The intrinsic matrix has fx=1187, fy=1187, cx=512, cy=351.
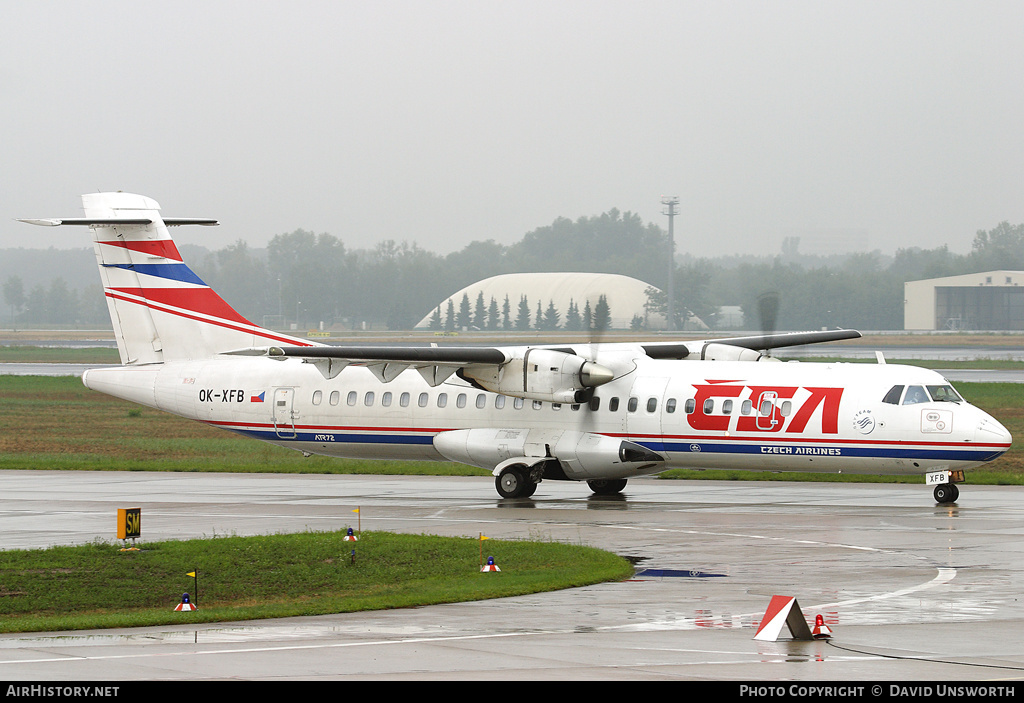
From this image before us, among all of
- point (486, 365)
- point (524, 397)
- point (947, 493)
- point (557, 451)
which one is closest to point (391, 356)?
point (486, 365)

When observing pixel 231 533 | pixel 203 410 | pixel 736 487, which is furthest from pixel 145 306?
pixel 736 487

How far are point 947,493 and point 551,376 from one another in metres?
8.27

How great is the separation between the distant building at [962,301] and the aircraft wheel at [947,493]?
109 m

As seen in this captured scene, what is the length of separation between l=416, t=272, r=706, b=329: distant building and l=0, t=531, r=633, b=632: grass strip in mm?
84316

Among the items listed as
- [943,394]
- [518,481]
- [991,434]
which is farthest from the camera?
[518,481]

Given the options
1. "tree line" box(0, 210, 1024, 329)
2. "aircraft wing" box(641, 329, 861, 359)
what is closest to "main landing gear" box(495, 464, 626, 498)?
"aircraft wing" box(641, 329, 861, 359)

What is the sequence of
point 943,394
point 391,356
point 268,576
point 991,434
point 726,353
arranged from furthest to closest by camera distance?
point 726,353 → point 391,356 → point 943,394 → point 991,434 → point 268,576

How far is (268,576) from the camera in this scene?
50.2 ft

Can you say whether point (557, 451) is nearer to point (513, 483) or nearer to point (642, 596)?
point (513, 483)

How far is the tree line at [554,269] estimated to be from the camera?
115m

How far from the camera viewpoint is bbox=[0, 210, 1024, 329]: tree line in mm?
114875

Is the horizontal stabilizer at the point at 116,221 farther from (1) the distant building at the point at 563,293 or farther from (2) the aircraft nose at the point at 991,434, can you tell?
(1) the distant building at the point at 563,293

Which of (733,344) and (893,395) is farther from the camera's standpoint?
(733,344)

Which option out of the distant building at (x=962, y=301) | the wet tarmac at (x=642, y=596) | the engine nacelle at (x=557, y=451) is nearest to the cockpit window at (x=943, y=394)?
the wet tarmac at (x=642, y=596)
